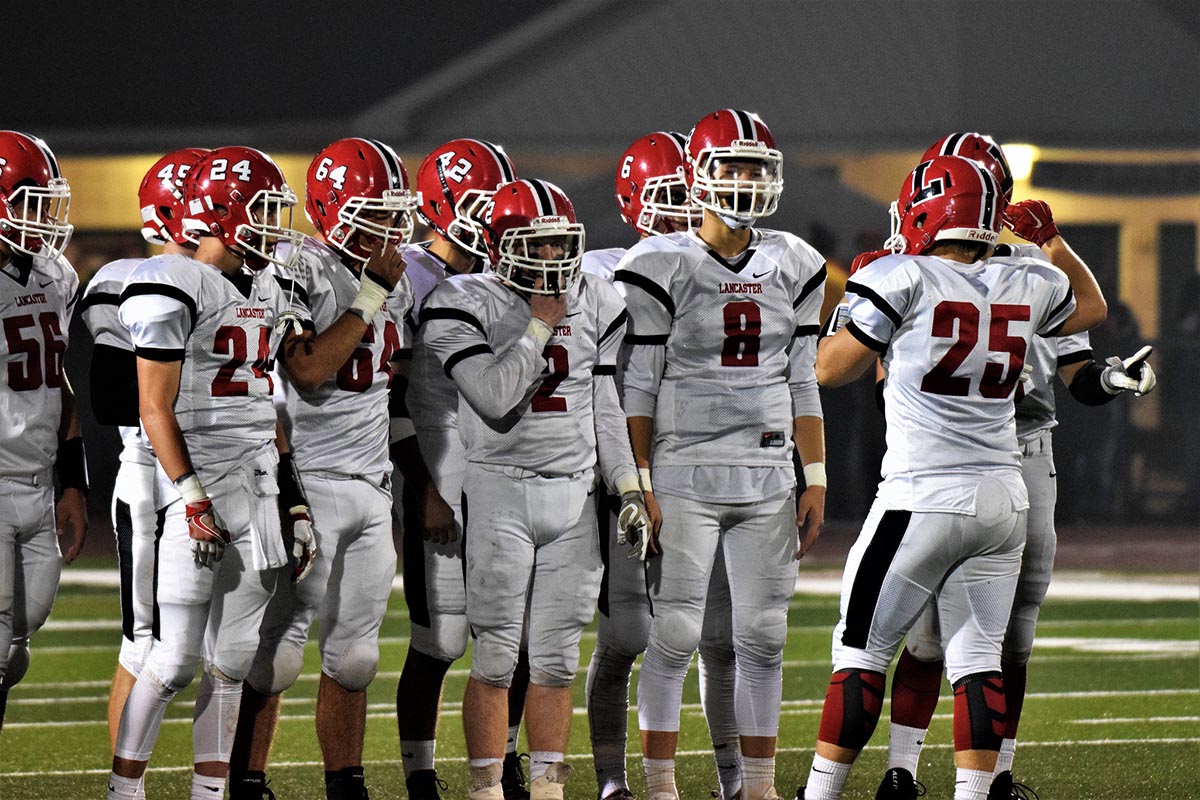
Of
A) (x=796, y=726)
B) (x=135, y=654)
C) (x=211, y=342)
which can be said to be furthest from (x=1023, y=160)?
(x=135, y=654)

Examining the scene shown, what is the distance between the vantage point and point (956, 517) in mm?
3873

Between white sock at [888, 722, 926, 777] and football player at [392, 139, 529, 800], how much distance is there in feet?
3.45

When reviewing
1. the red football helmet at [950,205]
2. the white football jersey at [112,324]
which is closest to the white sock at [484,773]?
the white football jersey at [112,324]

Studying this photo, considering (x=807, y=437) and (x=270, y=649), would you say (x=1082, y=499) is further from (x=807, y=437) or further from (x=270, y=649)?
(x=270, y=649)

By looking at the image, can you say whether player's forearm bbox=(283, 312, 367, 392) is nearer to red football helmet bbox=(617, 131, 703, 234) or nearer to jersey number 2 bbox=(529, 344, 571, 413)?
jersey number 2 bbox=(529, 344, 571, 413)

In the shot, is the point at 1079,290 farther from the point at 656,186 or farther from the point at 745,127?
the point at 656,186

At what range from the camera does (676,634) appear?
4.33m

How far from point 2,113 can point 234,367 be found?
504 inches

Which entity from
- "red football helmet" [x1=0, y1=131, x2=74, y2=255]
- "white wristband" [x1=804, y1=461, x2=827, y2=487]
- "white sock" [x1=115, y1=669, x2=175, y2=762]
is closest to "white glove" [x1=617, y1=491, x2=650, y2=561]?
"white wristband" [x1=804, y1=461, x2=827, y2=487]

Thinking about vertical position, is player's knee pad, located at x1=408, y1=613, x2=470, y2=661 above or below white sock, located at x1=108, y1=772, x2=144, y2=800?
above

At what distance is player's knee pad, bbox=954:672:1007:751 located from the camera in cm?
387

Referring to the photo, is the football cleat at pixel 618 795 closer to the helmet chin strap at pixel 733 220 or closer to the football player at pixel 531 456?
the football player at pixel 531 456

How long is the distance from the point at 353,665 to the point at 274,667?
0.20 metres

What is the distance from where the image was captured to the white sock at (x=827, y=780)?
3920 mm
